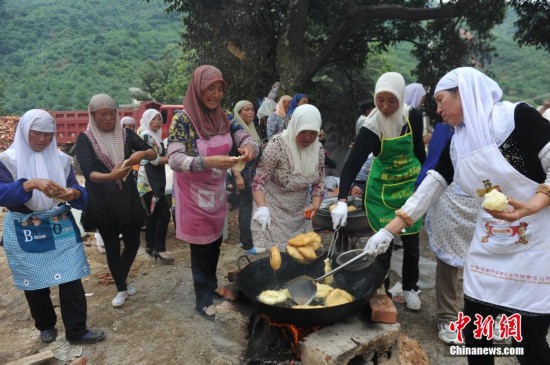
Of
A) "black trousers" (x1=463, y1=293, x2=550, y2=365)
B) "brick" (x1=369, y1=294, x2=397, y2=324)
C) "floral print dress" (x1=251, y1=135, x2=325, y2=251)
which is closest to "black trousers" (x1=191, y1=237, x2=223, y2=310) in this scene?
"floral print dress" (x1=251, y1=135, x2=325, y2=251)

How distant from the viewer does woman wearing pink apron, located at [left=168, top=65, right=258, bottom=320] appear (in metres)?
2.92

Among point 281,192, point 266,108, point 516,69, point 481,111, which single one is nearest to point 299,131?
point 281,192

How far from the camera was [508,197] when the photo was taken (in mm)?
1900

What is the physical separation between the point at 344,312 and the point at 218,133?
1.74 metres

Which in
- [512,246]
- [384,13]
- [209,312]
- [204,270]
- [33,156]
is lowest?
[209,312]

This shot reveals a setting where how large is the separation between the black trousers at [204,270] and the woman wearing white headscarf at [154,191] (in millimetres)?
1709

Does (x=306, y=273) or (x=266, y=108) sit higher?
(x=266, y=108)

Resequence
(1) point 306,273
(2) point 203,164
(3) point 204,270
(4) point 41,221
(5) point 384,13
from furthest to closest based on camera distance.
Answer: (5) point 384,13 → (3) point 204,270 → (1) point 306,273 → (4) point 41,221 → (2) point 203,164

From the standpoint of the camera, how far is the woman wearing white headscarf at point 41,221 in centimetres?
279

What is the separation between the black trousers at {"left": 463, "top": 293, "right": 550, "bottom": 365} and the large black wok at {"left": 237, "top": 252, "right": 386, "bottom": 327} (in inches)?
21.9

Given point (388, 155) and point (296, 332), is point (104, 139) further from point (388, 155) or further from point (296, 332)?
point (388, 155)

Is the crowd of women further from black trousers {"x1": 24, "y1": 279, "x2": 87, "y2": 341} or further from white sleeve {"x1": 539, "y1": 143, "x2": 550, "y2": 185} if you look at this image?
white sleeve {"x1": 539, "y1": 143, "x2": 550, "y2": 185}

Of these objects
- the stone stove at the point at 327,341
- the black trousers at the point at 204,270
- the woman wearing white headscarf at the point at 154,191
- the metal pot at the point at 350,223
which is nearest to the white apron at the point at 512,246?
the stone stove at the point at 327,341

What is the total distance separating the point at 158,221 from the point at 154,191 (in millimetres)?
419
